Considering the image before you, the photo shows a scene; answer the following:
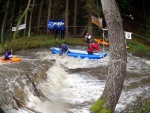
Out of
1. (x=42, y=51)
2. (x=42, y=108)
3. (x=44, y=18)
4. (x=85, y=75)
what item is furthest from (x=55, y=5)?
(x=42, y=108)

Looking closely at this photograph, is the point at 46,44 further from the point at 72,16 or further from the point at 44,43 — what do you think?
the point at 72,16

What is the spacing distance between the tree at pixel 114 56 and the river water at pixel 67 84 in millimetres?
1801

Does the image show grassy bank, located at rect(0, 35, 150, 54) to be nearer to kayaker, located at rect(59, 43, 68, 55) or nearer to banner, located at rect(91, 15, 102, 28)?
banner, located at rect(91, 15, 102, 28)

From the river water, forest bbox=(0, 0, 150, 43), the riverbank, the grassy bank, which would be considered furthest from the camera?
forest bbox=(0, 0, 150, 43)

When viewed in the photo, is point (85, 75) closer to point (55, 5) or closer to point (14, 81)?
point (14, 81)

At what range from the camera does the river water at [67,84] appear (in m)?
11.4

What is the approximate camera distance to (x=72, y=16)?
108 ft

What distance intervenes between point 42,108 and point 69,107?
1073 millimetres

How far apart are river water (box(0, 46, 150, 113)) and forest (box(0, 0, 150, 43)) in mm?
9297

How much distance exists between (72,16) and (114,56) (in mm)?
24301

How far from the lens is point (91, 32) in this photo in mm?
28000

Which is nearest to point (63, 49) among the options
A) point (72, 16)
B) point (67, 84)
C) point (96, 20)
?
point (67, 84)

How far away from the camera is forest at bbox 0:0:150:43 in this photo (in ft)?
98.4

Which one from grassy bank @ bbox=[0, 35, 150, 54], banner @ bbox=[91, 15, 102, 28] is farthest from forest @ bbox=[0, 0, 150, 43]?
grassy bank @ bbox=[0, 35, 150, 54]
